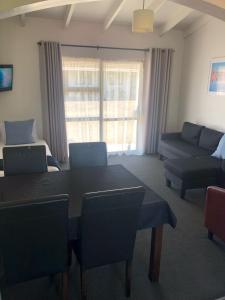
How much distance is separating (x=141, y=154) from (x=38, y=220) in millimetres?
4410

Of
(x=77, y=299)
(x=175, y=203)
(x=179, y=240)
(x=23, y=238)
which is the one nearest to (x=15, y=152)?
(x=23, y=238)

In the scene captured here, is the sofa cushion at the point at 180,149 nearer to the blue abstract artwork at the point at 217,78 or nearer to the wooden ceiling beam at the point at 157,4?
the blue abstract artwork at the point at 217,78

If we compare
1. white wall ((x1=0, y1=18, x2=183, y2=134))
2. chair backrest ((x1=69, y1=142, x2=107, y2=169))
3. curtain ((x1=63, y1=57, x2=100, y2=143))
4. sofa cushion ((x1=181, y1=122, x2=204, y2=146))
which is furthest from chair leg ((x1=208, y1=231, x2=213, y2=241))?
white wall ((x1=0, y1=18, x2=183, y2=134))

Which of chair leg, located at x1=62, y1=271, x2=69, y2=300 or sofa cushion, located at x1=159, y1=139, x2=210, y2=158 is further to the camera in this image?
sofa cushion, located at x1=159, y1=139, x2=210, y2=158

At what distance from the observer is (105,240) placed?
5.90 ft

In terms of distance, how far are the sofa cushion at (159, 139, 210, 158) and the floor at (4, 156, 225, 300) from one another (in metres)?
1.59

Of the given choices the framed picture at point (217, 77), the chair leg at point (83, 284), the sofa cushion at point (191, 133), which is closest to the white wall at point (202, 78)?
the framed picture at point (217, 77)

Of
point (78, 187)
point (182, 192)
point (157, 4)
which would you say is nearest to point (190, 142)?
point (182, 192)

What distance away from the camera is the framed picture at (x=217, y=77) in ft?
15.0

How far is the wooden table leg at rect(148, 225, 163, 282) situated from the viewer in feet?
6.85

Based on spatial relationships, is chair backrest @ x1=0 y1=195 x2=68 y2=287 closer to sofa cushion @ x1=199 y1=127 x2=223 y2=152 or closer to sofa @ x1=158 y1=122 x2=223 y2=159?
sofa @ x1=158 y1=122 x2=223 y2=159

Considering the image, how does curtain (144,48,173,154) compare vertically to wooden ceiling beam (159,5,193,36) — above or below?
below

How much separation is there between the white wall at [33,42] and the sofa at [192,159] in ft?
6.43

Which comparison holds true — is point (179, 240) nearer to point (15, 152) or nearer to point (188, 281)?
point (188, 281)
